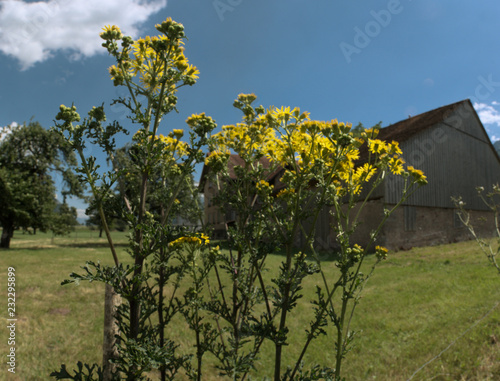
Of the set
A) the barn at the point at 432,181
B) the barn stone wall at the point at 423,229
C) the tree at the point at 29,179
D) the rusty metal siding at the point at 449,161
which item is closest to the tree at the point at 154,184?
the barn at the point at 432,181

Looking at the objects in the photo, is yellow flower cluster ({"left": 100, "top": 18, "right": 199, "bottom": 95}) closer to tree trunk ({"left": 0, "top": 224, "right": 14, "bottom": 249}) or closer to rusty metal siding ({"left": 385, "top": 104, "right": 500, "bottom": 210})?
rusty metal siding ({"left": 385, "top": 104, "right": 500, "bottom": 210})

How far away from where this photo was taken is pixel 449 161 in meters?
19.1

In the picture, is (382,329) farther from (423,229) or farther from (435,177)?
(435,177)

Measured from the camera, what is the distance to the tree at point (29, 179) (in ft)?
65.7

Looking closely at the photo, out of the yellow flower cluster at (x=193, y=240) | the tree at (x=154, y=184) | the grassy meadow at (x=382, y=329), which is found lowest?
the grassy meadow at (x=382, y=329)

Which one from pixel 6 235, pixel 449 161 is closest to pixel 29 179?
pixel 6 235

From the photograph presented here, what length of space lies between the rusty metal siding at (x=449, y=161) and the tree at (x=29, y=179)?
19531 millimetres

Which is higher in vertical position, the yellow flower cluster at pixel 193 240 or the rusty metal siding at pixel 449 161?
the rusty metal siding at pixel 449 161

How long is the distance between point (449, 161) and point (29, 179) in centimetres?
2584

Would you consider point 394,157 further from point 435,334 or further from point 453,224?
point 453,224

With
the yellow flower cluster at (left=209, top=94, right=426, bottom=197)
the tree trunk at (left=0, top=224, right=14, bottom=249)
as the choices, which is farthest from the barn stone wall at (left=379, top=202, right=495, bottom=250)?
the tree trunk at (left=0, top=224, right=14, bottom=249)

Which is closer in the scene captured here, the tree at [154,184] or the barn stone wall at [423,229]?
the tree at [154,184]

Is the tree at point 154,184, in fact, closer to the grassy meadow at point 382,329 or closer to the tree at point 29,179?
the grassy meadow at point 382,329

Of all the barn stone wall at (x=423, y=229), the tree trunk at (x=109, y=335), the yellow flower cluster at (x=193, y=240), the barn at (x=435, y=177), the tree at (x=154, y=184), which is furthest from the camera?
the barn at (x=435, y=177)
